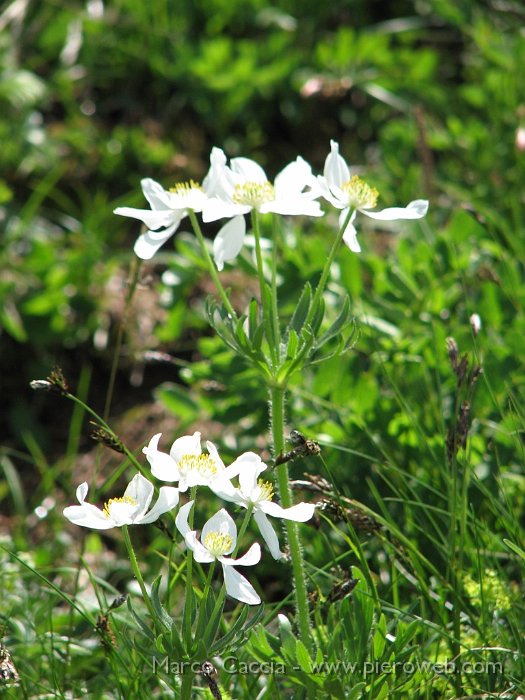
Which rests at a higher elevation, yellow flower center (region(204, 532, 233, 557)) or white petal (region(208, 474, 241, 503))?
white petal (region(208, 474, 241, 503))

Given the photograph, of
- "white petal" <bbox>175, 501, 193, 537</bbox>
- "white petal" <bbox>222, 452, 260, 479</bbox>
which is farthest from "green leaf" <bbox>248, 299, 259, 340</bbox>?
"white petal" <bbox>175, 501, 193, 537</bbox>

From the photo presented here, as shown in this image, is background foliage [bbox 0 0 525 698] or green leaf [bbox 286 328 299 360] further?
background foliage [bbox 0 0 525 698]

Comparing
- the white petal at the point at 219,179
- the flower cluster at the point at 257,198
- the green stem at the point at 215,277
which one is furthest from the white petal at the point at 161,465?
the white petal at the point at 219,179

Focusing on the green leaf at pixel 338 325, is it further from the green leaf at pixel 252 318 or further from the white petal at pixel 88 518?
the white petal at pixel 88 518

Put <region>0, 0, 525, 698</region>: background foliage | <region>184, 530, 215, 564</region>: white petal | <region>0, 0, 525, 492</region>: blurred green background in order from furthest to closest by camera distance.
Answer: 1. <region>0, 0, 525, 492</region>: blurred green background
2. <region>0, 0, 525, 698</region>: background foliage
3. <region>184, 530, 215, 564</region>: white petal

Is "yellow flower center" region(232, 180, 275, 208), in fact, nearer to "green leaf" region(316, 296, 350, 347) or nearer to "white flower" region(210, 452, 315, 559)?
"green leaf" region(316, 296, 350, 347)

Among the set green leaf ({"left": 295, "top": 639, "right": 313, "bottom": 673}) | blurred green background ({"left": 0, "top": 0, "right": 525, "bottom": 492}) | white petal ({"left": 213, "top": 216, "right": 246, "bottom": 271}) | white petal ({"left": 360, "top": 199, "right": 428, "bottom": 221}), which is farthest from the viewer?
blurred green background ({"left": 0, "top": 0, "right": 525, "bottom": 492})
